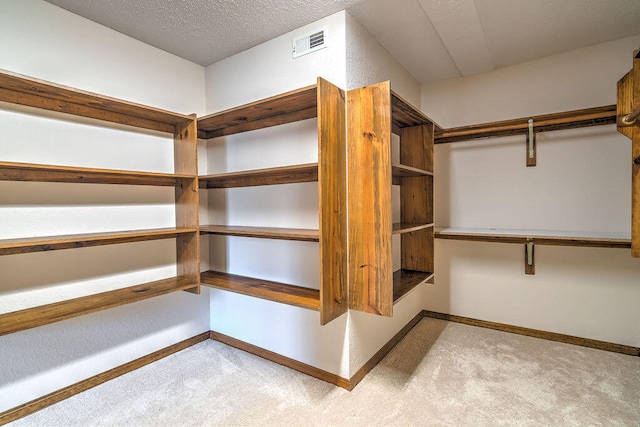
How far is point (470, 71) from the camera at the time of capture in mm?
2736

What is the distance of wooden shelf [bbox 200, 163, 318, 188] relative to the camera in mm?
1971

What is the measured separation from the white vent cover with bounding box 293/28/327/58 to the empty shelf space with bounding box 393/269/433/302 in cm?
161

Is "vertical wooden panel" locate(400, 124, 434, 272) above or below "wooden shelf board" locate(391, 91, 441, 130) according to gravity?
below

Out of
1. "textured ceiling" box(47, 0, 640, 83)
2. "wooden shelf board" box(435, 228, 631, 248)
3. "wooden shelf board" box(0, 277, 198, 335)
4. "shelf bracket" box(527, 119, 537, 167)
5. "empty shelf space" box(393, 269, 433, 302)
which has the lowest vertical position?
"wooden shelf board" box(0, 277, 198, 335)

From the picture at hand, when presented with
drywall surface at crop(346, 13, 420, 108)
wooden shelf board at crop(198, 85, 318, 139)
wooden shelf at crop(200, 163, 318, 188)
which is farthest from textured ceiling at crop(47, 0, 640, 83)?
wooden shelf at crop(200, 163, 318, 188)

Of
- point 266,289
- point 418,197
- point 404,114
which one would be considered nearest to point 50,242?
point 266,289

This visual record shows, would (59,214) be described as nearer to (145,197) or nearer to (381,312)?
(145,197)

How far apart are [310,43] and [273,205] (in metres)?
1.13

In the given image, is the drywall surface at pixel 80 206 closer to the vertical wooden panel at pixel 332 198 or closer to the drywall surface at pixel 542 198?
the vertical wooden panel at pixel 332 198

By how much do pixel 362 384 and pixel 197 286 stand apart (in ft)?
4.35

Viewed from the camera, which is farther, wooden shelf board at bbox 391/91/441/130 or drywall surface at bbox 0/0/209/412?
wooden shelf board at bbox 391/91/441/130

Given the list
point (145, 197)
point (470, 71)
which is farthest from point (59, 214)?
point (470, 71)

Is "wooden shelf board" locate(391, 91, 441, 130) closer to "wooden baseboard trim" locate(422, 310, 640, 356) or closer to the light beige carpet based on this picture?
the light beige carpet

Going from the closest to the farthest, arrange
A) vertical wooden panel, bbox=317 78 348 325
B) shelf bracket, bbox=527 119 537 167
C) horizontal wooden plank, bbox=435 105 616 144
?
vertical wooden panel, bbox=317 78 348 325
horizontal wooden plank, bbox=435 105 616 144
shelf bracket, bbox=527 119 537 167
